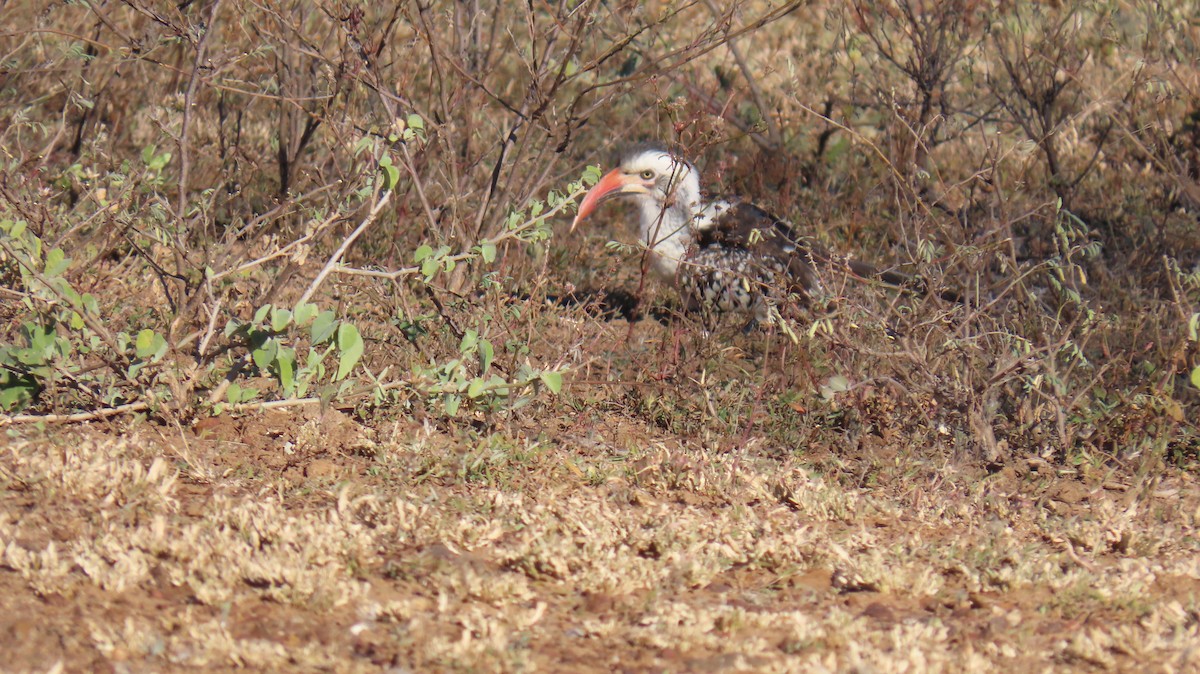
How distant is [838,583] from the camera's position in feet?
10.9

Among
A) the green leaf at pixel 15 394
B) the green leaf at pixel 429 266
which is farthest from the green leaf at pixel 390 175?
the green leaf at pixel 15 394

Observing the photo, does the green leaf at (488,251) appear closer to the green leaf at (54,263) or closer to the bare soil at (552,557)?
the bare soil at (552,557)

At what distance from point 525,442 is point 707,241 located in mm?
2267

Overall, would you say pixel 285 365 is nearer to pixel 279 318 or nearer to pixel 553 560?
pixel 279 318

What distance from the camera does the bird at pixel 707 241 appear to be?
542cm

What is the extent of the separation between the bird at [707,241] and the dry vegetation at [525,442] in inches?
8.6

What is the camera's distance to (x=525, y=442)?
13.6ft

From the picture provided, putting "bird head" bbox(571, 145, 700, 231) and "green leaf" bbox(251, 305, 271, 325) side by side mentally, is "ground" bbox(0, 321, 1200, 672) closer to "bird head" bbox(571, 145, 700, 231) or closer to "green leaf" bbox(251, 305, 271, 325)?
"green leaf" bbox(251, 305, 271, 325)

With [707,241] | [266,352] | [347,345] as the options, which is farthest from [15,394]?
[707,241]

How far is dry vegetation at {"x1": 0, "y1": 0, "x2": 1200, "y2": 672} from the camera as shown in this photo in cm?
296

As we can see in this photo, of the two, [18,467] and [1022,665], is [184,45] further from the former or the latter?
[1022,665]

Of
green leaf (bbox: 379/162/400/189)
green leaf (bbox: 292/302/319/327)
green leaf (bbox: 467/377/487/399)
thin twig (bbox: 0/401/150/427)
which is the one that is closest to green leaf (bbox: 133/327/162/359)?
thin twig (bbox: 0/401/150/427)

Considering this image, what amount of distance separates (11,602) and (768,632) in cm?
168

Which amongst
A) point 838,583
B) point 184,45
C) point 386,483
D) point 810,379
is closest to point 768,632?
point 838,583
